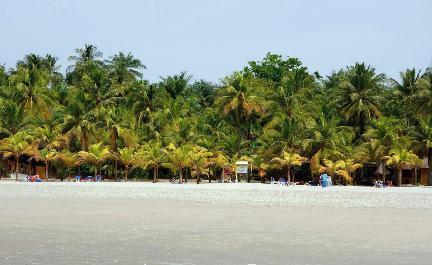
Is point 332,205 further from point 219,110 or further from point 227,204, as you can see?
point 219,110

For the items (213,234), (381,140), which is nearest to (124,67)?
(381,140)

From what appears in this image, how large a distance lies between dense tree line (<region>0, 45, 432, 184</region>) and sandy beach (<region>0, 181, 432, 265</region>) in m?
26.6

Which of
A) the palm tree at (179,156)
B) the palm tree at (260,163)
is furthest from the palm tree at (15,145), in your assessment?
the palm tree at (260,163)

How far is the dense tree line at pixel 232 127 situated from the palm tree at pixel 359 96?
0.10m

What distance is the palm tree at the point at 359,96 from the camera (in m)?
58.6

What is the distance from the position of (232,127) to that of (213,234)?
152 feet

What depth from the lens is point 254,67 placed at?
74.8 meters

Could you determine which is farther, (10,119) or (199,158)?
(10,119)

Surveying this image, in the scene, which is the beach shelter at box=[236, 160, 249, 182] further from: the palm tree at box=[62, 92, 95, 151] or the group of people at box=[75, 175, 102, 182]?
the palm tree at box=[62, 92, 95, 151]

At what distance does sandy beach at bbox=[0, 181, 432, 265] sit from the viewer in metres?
12.0

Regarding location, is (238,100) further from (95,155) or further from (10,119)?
(10,119)

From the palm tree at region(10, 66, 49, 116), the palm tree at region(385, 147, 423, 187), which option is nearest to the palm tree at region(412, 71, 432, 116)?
the palm tree at region(385, 147, 423, 187)

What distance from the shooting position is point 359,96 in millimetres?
58656

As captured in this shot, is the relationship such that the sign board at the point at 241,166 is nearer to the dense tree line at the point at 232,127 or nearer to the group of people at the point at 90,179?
the dense tree line at the point at 232,127
